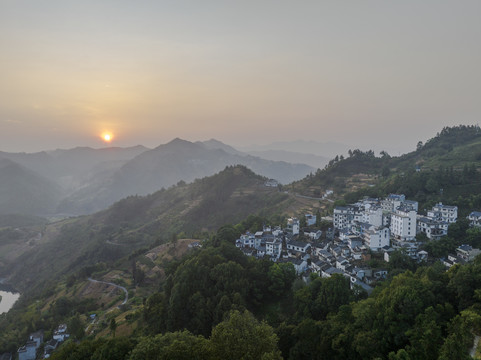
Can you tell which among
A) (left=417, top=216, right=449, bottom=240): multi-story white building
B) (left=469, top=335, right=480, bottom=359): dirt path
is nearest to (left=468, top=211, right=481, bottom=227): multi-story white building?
(left=417, top=216, right=449, bottom=240): multi-story white building

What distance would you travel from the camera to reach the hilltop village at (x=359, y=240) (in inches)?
951

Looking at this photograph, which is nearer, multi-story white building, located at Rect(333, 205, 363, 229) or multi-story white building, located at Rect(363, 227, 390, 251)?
multi-story white building, located at Rect(363, 227, 390, 251)

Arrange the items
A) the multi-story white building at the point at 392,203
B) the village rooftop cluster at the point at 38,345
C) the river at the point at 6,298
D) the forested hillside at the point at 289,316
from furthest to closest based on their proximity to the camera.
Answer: the river at the point at 6,298, the multi-story white building at the point at 392,203, the village rooftop cluster at the point at 38,345, the forested hillside at the point at 289,316

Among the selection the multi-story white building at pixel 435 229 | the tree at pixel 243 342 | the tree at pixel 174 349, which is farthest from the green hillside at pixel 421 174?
the tree at pixel 174 349

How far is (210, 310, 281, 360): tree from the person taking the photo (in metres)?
11.6

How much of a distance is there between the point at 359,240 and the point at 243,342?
19521 millimetres

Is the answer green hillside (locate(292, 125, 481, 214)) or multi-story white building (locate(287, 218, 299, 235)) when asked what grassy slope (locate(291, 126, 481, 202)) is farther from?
multi-story white building (locate(287, 218, 299, 235))

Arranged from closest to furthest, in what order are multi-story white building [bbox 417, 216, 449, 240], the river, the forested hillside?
1. the forested hillside
2. multi-story white building [bbox 417, 216, 449, 240]
3. the river

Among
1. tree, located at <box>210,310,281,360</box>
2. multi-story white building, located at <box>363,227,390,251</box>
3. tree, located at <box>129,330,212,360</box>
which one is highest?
multi-story white building, located at <box>363,227,390,251</box>

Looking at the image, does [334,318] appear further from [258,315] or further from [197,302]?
[197,302]

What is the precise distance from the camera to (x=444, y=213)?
102 feet

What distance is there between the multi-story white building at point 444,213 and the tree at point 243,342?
26.4m

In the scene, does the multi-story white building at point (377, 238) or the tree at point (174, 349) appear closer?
the tree at point (174, 349)

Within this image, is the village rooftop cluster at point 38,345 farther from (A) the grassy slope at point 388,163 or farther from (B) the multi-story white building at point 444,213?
(A) the grassy slope at point 388,163
